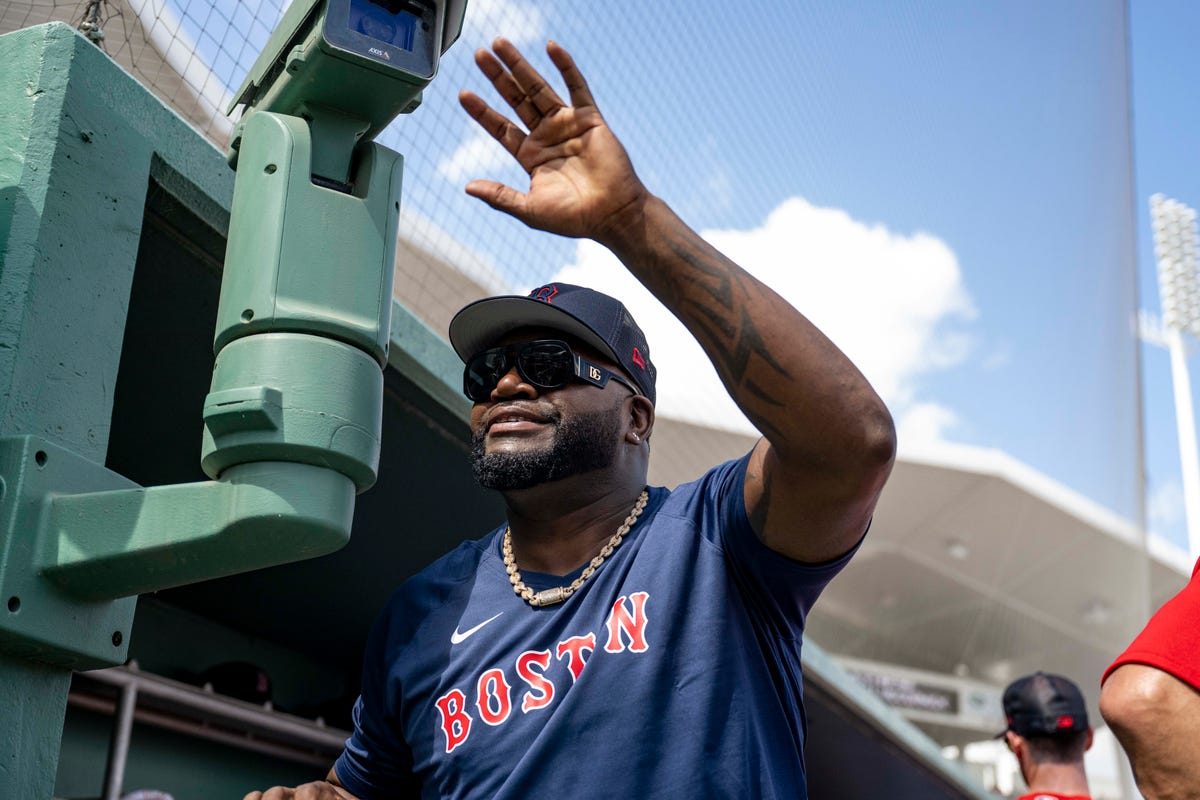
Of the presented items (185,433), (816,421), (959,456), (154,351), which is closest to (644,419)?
(816,421)

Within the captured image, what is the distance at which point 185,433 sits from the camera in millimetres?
4043

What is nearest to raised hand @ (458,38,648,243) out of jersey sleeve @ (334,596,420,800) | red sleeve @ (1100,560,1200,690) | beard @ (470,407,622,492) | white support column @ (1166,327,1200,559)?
beard @ (470,407,622,492)

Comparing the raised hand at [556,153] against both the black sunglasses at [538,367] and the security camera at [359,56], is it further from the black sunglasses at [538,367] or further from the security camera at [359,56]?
the black sunglasses at [538,367]

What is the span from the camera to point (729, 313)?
2180 mm

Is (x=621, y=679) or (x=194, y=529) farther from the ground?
(x=194, y=529)

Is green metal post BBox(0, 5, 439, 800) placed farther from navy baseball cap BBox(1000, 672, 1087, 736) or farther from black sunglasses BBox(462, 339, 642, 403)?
navy baseball cap BBox(1000, 672, 1087, 736)

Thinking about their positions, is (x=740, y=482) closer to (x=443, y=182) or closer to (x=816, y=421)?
(x=816, y=421)

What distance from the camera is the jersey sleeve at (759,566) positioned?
2.33 metres

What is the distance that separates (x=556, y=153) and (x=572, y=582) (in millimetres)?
865

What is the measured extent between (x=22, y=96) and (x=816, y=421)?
174 centimetres

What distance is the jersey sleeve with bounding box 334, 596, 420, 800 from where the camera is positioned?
8.58 ft

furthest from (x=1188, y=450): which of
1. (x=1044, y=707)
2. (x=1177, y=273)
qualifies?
(x=1044, y=707)

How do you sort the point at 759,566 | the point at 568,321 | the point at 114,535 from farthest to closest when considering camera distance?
1. the point at 568,321
2. the point at 759,566
3. the point at 114,535

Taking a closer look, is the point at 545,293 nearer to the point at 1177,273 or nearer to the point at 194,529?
the point at 194,529
